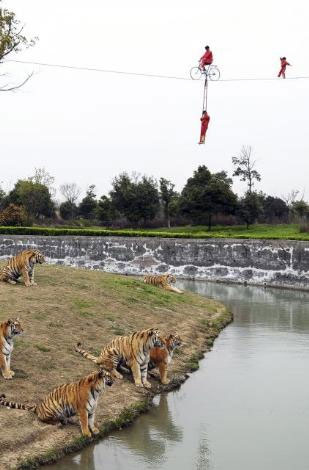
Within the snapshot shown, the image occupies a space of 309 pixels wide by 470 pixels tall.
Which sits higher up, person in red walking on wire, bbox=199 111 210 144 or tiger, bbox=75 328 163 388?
person in red walking on wire, bbox=199 111 210 144

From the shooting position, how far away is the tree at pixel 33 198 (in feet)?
182

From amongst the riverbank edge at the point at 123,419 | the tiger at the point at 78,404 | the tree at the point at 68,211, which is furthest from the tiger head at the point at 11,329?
the tree at the point at 68,211

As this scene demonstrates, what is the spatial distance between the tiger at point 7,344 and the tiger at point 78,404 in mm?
979

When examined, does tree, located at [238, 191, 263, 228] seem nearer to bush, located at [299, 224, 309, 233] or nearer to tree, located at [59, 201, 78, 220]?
bush, located at [299, 224, 309, 233]

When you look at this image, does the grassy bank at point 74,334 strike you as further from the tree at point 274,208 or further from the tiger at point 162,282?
the tree at point 274,208

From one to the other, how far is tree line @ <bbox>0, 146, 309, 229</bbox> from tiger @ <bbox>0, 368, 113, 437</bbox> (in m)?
30.8

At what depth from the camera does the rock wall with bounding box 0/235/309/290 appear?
28875mm

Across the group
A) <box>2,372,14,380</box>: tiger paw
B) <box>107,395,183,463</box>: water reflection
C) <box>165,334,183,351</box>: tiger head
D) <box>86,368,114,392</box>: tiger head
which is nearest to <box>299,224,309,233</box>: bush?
<box>165,334,183,351</box>: tiger head

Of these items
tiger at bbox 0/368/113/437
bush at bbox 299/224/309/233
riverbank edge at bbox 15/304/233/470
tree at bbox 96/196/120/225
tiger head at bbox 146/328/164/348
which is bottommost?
riverbank edge at bbox 15/304/233/470

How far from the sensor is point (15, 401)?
8.97 m

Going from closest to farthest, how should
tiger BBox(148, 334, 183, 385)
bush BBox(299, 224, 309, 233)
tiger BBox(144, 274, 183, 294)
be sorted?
tiger BBox(148, 334, 183, 385) → tiger BBox(144, 274, 183, 294) → bush BBox(299, 224, 309, 233)

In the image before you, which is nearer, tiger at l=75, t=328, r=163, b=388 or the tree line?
tiger at l=75, t=328, r=163, b=388

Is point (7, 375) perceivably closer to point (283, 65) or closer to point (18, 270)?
point (18, 270)

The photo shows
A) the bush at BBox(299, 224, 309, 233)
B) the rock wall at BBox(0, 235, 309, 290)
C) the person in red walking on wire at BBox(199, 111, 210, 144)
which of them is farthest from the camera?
the bush at BBox(299, 224, 309, 233)
